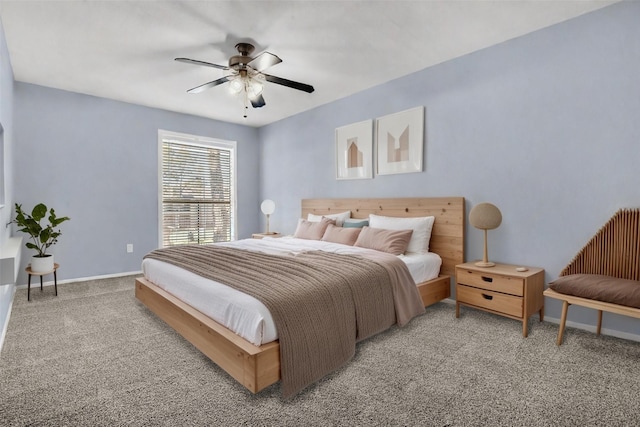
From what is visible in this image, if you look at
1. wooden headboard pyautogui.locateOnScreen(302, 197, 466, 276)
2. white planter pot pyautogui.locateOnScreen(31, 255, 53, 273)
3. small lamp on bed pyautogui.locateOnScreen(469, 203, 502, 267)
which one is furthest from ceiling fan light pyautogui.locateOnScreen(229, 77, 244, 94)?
white planter pot pyautogui.locateOnScreen(31, 255, 53, 273)

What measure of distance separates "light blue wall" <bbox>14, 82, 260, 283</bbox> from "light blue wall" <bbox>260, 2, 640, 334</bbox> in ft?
11.9

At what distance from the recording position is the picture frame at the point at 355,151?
431cm

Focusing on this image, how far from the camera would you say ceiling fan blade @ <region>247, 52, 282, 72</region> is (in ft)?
9.07

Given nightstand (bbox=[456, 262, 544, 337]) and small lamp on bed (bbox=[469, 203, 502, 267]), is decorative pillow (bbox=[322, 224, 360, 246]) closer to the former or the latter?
nightstand (bbox=[456, 262, 544, 337])

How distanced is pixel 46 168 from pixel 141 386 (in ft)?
12.0

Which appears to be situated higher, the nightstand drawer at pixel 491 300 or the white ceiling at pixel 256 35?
the white ceiling at pixel 256 35

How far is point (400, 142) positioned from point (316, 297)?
2514 millimetres

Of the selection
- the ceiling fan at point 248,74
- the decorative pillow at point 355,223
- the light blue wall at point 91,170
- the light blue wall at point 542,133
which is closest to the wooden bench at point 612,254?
the light blue wall at point 542,133

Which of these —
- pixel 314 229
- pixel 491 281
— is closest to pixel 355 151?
pixel 314 229

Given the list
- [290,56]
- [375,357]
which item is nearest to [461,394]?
[375,357]

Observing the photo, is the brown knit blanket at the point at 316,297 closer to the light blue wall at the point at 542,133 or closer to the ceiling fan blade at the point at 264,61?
the light blue wall at the point at 542,133

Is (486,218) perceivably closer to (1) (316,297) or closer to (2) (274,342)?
(1) (316,297)

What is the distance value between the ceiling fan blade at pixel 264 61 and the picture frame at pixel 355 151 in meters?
1.74

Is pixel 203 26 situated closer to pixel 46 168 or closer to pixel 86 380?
pixel 86 380
